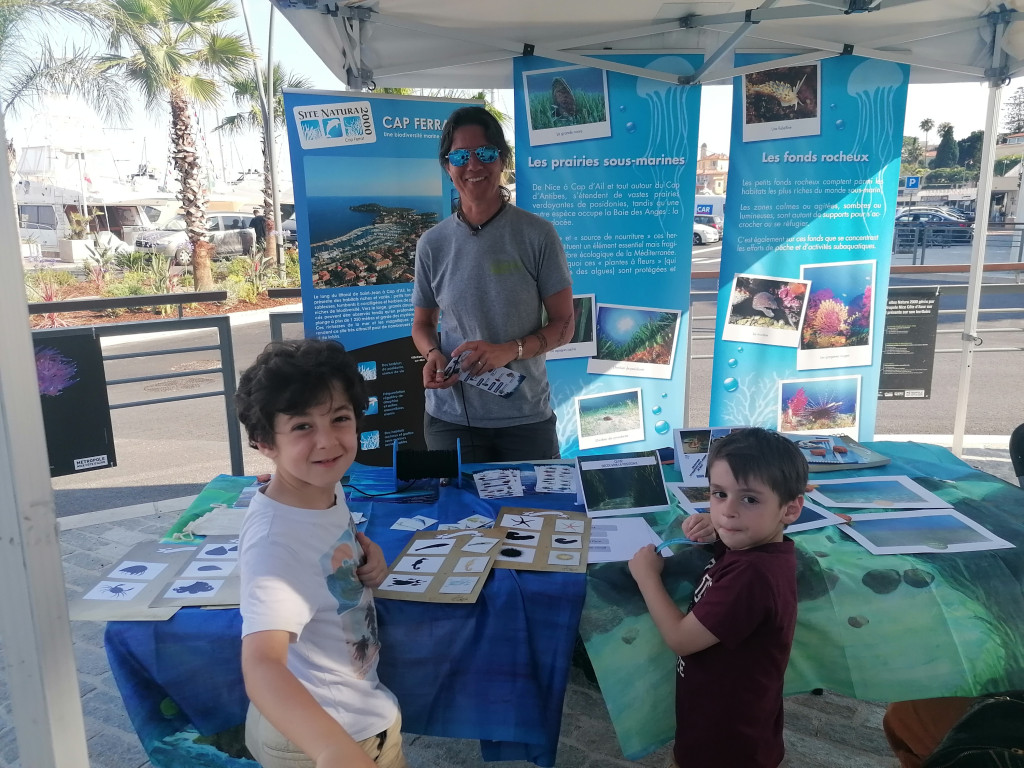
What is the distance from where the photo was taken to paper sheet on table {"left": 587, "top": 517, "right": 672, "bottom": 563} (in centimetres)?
166

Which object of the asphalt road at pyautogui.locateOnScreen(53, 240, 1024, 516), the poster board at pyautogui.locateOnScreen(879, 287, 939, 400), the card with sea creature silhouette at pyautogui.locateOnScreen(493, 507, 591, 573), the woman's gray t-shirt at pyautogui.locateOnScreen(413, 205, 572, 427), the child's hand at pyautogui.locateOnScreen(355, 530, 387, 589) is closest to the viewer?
the child's hand at pyautogui.locateOnScreen(355, 530, 387, 589)

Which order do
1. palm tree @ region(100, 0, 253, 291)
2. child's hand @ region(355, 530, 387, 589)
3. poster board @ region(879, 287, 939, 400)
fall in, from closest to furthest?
child's hand @ region(355, 530, 387, 589) → poster board @ region(879, 287, 939, 400) → palm tree @ region(100, 0, 253, 291)

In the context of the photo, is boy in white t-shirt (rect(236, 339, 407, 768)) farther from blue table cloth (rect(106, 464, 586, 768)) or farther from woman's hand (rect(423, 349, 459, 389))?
woman's hand (rect(423, 349, 459, 389))

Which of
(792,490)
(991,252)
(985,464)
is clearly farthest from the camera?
(991,252)

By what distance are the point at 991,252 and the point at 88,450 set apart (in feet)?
74.2

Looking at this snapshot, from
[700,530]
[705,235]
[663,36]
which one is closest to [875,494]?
[700,530]

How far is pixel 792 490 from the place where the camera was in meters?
1.37

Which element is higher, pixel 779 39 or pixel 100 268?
pixel 779 39

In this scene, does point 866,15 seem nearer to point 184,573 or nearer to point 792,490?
point 792,490

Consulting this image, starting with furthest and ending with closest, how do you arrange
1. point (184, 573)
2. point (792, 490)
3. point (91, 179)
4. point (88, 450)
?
point (91, 179) → point (88, 450) → point (184, 573) → point (792, 490)

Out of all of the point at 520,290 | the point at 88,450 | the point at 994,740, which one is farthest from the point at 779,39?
the point at 88,450

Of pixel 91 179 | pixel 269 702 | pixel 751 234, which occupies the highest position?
pixel 91 179

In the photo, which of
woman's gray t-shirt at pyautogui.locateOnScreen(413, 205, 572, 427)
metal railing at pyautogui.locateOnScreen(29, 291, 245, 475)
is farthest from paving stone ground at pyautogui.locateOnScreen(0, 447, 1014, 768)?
metal railing at pyautogui.locateOnScreen(29, 291, 245, 475)

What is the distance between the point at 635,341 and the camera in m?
4.04
